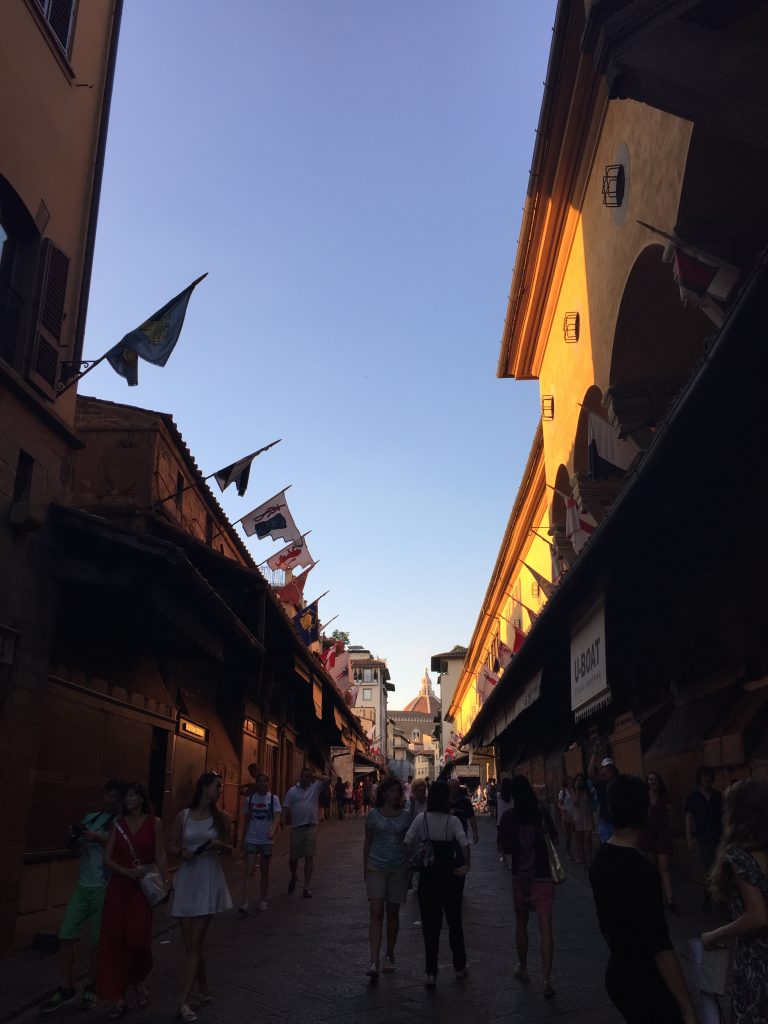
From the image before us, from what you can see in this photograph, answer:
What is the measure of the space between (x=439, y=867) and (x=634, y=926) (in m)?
3.50

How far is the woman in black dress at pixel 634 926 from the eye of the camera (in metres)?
3.13

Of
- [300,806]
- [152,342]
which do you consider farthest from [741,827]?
[300,806]

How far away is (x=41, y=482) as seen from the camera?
341 inches

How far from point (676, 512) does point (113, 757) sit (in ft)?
23.6

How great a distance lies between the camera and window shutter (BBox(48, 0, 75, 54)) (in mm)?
9670

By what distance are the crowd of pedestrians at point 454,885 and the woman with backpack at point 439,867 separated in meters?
0.01

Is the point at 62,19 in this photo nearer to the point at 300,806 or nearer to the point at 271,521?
the point at 271,521

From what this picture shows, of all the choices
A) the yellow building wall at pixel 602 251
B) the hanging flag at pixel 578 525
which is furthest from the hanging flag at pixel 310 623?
the hanging flag at pixel 578 525

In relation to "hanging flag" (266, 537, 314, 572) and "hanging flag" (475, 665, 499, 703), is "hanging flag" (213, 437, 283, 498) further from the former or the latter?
"hanging flag" (475, 665, 499, 703)

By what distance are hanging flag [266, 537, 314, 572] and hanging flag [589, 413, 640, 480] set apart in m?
7.22

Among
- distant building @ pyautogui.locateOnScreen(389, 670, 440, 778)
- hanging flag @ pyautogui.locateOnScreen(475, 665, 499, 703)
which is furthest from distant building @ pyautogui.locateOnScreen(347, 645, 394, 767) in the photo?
hanging flag @ pyautogui.locateOnScreen(475, 665, 499, 703)

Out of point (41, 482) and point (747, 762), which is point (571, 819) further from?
point (41, 482)

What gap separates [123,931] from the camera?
558cm

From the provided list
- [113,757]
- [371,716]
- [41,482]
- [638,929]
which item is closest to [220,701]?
[113,757]
